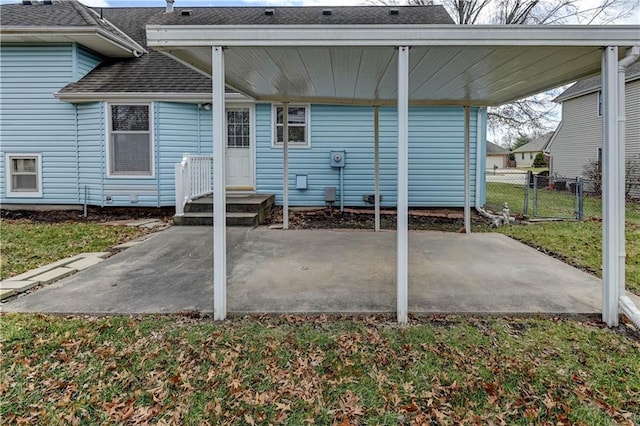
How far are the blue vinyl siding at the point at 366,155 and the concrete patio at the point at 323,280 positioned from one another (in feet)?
11.9

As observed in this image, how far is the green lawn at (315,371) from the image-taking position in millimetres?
2160

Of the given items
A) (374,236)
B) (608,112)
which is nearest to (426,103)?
(374,236)

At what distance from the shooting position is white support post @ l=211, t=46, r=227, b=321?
3271 millimetres

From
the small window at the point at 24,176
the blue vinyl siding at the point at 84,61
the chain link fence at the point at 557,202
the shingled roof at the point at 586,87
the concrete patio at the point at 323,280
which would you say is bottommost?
the concrete patio at the point at 323,280

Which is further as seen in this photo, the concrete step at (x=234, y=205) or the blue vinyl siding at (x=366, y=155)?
the blue vinyl siding at (x=366, y=155)

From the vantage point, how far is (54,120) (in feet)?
30.2

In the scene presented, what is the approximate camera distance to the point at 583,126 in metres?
17.2

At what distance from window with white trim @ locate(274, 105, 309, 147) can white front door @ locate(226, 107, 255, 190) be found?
29.1 inches

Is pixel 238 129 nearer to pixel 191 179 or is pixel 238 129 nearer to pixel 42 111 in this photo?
pixel 191 179

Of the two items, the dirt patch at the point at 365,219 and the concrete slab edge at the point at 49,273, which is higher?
the dirt patch at the point at 365,219

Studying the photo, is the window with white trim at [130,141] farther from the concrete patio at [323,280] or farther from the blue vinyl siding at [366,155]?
the concrete patio at [323,280]

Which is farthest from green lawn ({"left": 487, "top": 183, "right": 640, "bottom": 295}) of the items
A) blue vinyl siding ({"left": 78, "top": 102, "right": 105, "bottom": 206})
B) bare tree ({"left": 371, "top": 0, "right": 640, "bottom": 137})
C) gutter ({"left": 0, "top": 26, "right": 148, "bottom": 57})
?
gutter ({"left": 0, "top": 26, "right": 148, "bottom": 57})

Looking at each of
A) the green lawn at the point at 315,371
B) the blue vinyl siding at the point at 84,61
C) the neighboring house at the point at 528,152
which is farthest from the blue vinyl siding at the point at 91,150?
the neighboring house at the point at 528,152

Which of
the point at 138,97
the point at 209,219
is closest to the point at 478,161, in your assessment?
the point at 209,219
